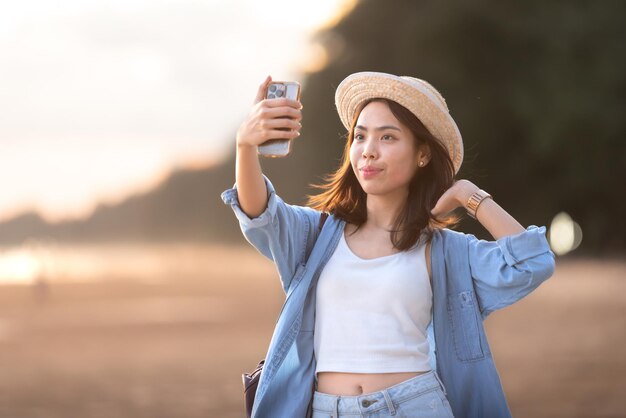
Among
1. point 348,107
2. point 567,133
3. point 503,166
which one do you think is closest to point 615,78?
point 567,133

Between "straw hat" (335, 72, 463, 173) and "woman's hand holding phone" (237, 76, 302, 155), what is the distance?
0.37 meters

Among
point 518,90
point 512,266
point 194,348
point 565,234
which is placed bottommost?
point 512,266

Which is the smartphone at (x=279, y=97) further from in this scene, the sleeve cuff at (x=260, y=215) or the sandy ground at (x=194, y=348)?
the sandy ground at (x=194, y=348)

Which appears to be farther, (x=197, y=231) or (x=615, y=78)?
(x=197, y=231)

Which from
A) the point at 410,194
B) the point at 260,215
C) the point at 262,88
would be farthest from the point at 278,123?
the point at 410,194

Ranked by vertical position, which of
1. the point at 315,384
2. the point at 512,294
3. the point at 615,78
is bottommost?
the point at 315,384

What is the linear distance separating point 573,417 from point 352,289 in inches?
188

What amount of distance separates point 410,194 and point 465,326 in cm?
48

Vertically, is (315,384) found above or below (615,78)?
below

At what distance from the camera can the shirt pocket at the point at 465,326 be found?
3.52 m

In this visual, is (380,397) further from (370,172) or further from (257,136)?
(257,136)

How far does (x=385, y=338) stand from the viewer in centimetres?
336

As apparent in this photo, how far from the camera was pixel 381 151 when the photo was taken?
11.7ft

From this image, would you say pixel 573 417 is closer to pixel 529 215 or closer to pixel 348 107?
pixel 348 107
